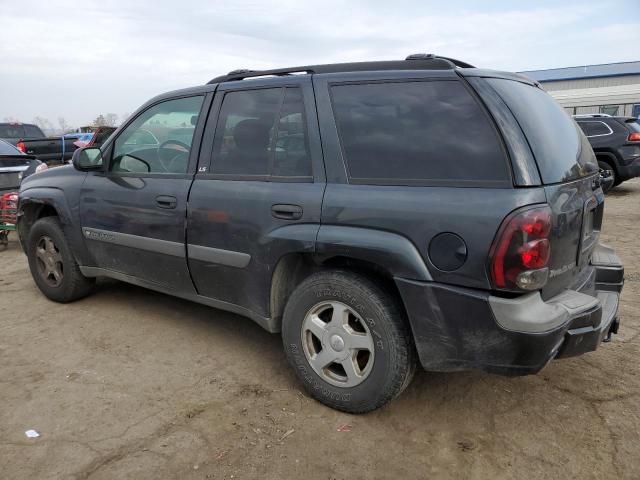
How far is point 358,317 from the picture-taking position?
2699 millimetres

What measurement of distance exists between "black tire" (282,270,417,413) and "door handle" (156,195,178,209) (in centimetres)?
112

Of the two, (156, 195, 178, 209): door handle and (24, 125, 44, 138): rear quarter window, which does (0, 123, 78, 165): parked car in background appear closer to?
(24, 125, 44, 138): rear quarter window

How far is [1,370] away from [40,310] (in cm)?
118

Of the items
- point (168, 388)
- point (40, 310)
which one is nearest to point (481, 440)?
point (168, 388)

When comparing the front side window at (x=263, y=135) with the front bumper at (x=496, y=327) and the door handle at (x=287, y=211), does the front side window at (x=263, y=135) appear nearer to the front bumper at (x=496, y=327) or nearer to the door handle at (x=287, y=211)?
the door handle at (x=287, y=211)

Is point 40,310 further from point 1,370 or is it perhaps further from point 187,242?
point 187,242

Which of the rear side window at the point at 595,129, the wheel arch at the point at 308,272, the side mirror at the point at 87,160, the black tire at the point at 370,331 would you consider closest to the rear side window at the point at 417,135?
the wheel arch at the point at 308,272

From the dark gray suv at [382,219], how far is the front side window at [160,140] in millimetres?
16

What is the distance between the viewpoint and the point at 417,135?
2570 mm

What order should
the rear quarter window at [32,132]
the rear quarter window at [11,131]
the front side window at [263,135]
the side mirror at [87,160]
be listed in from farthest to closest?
the rear quarter window at [32,132]
the rear quarter window at [11,131]
the side mirror at [87,160]
the front side window at [263,135]

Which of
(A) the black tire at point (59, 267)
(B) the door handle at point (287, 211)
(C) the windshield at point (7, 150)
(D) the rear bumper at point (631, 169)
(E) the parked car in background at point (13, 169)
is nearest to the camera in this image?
(B) the door handle at point (287, 211)

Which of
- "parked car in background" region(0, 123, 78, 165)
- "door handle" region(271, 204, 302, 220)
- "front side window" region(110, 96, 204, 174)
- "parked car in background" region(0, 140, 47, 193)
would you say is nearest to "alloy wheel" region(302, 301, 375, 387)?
"door handle" region(271, 204, 302, 220)

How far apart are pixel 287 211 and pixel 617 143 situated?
10.4m

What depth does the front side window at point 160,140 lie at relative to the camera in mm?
3590
